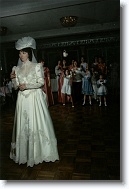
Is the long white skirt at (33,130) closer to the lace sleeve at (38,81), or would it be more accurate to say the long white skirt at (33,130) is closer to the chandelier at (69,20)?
the lace sleeve at (38,81)

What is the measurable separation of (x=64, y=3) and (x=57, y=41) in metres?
3.90

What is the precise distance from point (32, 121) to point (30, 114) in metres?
0.08

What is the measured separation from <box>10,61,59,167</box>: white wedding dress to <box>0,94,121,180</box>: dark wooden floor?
139 millimetres

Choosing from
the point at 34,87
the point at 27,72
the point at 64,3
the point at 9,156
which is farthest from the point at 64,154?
the point at 64,3

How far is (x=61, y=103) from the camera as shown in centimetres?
546

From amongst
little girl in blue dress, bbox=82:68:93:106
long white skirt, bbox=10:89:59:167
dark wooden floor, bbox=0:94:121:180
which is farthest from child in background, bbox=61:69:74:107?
long white skirt, bbox=10:89:59:167

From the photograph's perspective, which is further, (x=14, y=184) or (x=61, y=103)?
(x=61, y=103)

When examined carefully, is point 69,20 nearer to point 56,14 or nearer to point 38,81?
point 56,14

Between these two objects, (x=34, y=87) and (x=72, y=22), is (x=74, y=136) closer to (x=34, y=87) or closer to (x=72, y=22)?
(x=34, y=87)

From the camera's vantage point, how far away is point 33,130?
81.5 inches

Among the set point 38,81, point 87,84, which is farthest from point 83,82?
point 38,81

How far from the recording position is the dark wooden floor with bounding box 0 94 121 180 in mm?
1946

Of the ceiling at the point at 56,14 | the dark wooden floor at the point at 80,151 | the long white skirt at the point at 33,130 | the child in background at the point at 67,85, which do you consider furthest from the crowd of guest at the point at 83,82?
the long white skirt at the point at 33,130

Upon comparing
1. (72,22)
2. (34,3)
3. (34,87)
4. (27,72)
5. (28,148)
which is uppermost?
(34,3)
